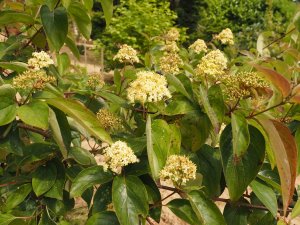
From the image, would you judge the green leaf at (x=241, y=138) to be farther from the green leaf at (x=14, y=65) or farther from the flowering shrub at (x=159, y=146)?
the green leaf at (x=14, y=65)

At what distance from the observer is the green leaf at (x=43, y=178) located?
4.29ft

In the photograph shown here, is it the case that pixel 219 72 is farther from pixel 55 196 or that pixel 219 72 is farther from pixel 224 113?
pixel 55 196

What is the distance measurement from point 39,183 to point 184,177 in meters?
0.48

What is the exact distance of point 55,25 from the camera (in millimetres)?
1399

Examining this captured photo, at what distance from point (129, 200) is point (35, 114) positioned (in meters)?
0.35

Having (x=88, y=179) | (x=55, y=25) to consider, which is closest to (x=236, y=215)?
(x=88, y=179)

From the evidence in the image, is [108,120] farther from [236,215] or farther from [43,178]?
[236,215]

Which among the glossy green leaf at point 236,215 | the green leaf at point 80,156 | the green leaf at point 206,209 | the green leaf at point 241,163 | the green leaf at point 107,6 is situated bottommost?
the glossy green leaf at point 236,215

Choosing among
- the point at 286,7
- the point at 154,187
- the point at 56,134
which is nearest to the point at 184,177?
the point at 154,187

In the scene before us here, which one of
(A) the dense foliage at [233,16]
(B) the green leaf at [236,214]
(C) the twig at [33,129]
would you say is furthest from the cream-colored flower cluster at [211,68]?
(A) the dense foliage at [233,16]

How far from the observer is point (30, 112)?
43.9 inches

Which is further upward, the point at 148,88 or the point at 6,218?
the point at 148,88

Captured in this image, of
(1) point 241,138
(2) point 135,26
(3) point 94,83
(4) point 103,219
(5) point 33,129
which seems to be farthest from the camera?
(2) point 135,26

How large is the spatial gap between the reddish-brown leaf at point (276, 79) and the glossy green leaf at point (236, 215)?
532mm
